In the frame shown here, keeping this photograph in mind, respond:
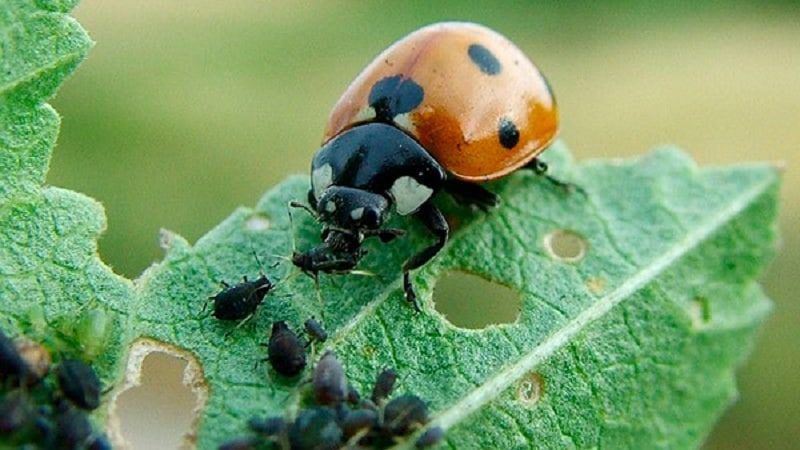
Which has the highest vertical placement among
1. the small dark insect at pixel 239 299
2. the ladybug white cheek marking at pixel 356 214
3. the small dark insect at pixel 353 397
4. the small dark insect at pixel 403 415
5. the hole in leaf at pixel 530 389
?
the small dark insect at pixel 239 299

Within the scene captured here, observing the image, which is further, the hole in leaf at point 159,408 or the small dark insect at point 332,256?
the hole in leaf at point 159,408

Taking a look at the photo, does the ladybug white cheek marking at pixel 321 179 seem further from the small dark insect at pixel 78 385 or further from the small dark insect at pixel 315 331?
the small dark insect at pixel 78 385

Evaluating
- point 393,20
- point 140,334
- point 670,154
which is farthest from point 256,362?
point 393,20

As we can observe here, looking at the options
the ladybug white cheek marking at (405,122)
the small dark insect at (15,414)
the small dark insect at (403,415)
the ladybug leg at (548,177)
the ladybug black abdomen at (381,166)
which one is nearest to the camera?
the small dark insect at (15,414)

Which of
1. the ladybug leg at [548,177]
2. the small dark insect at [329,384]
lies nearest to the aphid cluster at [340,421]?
the small dark insect at [329,384]

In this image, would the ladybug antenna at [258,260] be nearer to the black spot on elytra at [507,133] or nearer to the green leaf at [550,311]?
the green leaf at [550,311]

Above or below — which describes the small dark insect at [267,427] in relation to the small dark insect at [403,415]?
above

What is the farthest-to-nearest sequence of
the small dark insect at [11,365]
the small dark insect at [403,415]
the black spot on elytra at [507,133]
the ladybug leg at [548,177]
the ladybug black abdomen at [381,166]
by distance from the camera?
1. the ladybug leg at [548,177]
2. the black spot on elytra at [507,133]
3. the ladybug black abdomen at [381,166]
4. the small dark insect at [403,415]
5. the small dark insect at [11,365]
